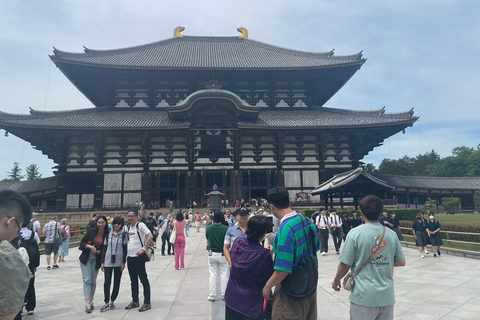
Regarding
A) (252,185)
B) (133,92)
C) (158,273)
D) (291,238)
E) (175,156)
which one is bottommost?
(158,273)

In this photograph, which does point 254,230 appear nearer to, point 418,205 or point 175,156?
point 175,156

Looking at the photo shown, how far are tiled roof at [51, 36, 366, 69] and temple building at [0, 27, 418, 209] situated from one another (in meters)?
0.27

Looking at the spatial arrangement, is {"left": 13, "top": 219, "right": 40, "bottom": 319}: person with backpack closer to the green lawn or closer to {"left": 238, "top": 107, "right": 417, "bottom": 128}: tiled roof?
the green lawn

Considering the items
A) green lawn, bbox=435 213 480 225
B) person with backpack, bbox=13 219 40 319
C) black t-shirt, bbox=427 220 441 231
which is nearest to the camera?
person with backpack, bbox=13 219 40 319

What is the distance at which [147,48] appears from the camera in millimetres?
36719

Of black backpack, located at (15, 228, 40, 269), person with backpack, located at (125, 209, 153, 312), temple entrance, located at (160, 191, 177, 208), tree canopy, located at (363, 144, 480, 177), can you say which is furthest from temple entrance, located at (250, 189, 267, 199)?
tree canopy, located at (363, 144, 480, 177)

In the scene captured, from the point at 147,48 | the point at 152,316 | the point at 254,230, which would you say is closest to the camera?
the point at 254,230

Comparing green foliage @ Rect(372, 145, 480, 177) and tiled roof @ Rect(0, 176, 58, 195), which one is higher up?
green foliage @ Rect(372, 145, 480, 177)

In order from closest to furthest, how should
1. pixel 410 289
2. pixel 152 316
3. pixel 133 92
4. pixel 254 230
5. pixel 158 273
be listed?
1. pixel 254 230
2. pixel 152 316
3. pixel 410 289
4. pixel 158 273
5. pixel 133 92

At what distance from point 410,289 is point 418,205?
29.4m

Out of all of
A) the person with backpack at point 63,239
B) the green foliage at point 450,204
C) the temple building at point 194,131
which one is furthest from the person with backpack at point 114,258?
the green foliage at point 450,204

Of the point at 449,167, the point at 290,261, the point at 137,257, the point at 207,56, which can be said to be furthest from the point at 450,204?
the point at 449,167

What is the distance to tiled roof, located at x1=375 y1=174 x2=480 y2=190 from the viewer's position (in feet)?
101

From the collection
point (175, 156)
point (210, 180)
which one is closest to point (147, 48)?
point (175, 156)
